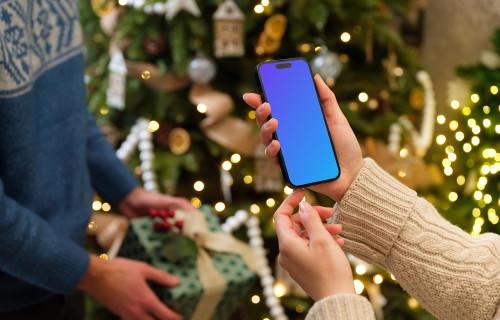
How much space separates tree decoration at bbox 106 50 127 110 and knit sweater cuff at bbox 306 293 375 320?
117 cm

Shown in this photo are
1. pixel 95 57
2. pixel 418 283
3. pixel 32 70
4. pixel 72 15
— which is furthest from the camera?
pixel 95 57

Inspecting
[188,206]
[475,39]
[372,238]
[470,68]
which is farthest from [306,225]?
[475,39]

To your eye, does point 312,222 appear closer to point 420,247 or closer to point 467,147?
point 420,247

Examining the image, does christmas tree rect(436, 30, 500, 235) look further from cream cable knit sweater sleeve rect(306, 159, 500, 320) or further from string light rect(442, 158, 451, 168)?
cream cable knit sweater sleeve rect(306, 159, 500, 320)

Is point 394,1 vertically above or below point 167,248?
above

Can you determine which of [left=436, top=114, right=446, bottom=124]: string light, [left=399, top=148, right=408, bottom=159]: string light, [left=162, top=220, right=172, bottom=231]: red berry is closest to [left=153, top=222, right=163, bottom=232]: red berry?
[left=162, top=220, right=172, bottom=231]: red berry

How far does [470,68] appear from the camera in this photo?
197 cm

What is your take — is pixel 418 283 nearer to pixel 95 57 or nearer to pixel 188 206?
pixel 188 206

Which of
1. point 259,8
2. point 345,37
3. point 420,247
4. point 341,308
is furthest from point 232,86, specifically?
point 341,308

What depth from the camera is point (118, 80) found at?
63.0 inches

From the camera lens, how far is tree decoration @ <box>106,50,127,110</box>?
1.60m

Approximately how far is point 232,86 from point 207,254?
739 millimetres

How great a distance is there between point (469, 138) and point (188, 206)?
139 cm

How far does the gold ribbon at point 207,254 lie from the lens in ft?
3.38
